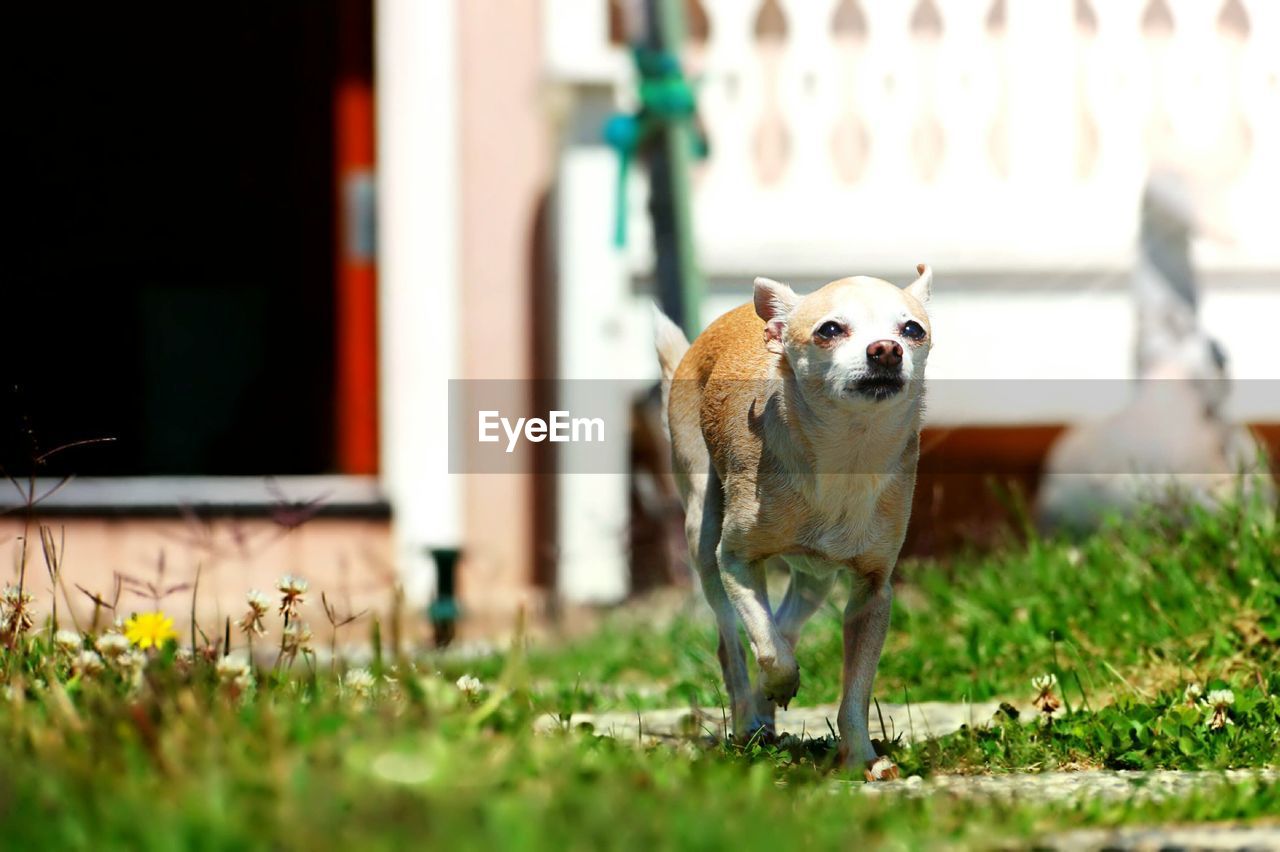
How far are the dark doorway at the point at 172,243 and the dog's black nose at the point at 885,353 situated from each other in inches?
205

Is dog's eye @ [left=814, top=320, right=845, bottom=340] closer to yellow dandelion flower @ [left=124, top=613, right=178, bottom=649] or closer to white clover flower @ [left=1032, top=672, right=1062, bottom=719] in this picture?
white clover flower @ [left=1032, top=672, right=1062, bottom=719]

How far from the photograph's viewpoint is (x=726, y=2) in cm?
689

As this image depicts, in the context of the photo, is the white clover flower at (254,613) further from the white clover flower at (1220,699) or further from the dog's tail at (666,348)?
the white clover flower at (1220,699)

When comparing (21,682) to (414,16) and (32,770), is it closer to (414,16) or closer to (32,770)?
(32,770)

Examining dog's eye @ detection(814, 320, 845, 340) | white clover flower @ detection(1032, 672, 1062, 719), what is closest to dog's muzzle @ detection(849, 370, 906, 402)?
dog's eye @ detection(814, 320, 845, 340)

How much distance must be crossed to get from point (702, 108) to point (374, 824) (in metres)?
5.22

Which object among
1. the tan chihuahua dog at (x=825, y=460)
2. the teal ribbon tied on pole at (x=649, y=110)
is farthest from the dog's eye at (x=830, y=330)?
the teal ribbon tied on pole at (x=649, y=110)

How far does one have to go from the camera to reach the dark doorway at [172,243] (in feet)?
26.6

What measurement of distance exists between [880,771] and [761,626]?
1.13 ft

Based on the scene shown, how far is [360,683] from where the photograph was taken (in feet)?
9.62

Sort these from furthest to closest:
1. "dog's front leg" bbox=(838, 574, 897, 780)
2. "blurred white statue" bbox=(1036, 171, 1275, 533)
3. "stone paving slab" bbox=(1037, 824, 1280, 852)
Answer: "blurred white statue" bbox=(1036, 171, 1275, 533)
"dog's front leg" bbox=(838, 574, 897, 780)
"stone paving slab" bbox=(1037, 824, 1280, 852)
